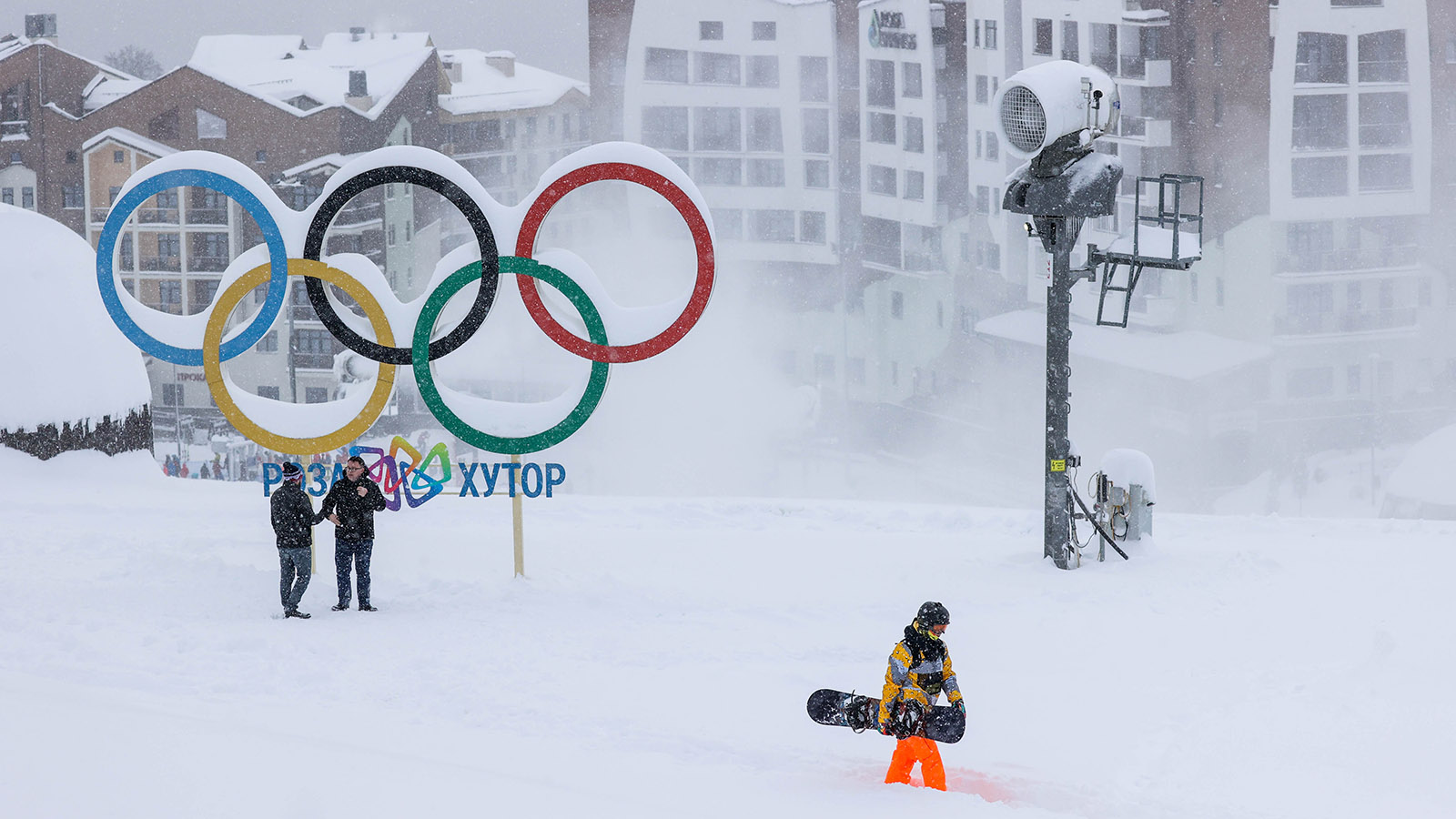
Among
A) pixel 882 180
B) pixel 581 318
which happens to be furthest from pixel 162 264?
pixel 581 318

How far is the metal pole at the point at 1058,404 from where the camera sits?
15414 millimetres

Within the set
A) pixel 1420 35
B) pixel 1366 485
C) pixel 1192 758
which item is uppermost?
pixel 1420 35

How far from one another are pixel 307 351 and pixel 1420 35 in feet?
146

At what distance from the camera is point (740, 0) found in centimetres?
6619

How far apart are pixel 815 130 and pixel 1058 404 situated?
5300 cm

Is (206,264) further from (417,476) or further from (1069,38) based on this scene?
(417,476)

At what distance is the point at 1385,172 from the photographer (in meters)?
57.0

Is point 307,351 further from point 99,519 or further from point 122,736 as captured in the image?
point 122,736

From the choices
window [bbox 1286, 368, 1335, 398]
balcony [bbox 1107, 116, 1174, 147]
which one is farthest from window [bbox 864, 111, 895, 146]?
window [bbox 1286, 368, 1335, 398]

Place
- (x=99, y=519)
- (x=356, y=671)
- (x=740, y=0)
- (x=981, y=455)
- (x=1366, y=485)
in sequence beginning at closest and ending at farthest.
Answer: (x=356, y=671)
(x=99, y=519)
(x=1366, y=485)
(x=981, y=455)
(x=740, y=0)

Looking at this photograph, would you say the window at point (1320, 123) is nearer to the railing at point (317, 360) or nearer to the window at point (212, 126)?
the railing at point (317, 360)

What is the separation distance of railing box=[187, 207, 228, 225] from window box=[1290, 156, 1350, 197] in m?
42.1

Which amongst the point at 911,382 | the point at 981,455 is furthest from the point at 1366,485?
the point at 911,382

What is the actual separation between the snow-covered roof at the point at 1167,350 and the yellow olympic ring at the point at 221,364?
4054 cm
